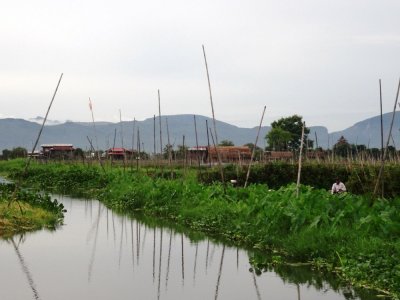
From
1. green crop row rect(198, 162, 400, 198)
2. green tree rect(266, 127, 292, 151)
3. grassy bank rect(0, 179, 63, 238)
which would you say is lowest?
grassy bank rect(0, 179, 63, 238)

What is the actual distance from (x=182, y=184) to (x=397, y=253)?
35.1 feet

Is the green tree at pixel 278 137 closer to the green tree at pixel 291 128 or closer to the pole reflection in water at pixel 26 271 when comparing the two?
the green tree at pixel 291 128

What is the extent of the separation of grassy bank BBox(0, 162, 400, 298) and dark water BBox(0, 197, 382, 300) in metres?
0.48

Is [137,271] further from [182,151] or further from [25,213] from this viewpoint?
[182,151]

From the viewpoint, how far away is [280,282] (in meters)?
8.91

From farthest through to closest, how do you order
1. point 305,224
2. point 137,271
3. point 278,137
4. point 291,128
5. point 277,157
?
point 291,128
point 278,137
point 277,157
point 305,224
point 137,271

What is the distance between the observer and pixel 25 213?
565 inches

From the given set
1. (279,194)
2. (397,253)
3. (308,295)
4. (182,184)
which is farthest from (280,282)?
(182,184)

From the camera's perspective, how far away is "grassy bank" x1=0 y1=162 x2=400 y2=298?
8.55m

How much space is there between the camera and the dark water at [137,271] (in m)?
8.28

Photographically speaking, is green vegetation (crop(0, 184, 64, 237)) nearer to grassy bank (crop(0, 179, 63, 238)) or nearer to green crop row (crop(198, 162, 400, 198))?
grassy bank (crop(0, 179, 63, 238))

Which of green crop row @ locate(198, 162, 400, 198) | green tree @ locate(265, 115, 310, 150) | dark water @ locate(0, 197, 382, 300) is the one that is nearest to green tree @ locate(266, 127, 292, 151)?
green tree @ locate(265, 115, 310, 150)

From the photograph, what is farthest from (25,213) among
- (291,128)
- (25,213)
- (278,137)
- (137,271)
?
(291,128)

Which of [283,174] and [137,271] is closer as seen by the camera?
[137,271]
